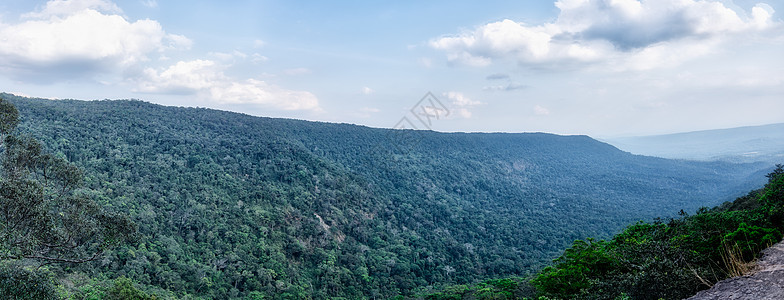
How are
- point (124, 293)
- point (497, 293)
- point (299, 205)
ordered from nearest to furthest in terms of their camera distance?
point (124, 293) → point (497, 293) → point (299, 205)

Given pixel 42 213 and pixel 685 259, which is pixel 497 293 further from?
pixel 42 213

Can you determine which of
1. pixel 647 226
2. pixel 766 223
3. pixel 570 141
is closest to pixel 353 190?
pixel 647 226

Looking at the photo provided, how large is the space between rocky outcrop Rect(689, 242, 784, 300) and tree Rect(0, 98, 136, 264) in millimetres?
19335

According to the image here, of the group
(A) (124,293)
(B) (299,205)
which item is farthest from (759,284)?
(B) (299,205)

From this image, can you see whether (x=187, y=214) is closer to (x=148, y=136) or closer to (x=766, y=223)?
(x=148, y=136)

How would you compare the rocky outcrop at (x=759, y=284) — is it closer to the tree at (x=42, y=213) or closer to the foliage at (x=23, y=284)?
the foliage at (x=23, y=284)

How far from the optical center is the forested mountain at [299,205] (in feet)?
142

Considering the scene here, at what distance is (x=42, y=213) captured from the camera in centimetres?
1215

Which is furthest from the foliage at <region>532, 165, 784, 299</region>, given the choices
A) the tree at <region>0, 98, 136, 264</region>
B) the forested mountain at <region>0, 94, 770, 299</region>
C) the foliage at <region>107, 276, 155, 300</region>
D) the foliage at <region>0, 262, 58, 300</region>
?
the forested mountain at <region>0, 94, 770, 299</region>

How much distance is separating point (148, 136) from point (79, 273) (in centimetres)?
4065

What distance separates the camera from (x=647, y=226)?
20438mm

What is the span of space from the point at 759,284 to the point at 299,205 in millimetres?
59132

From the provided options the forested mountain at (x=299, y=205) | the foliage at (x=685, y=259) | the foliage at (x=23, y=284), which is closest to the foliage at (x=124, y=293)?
the forested mountain at (x=299, y=205)

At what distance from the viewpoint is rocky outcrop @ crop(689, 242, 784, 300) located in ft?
28.5
